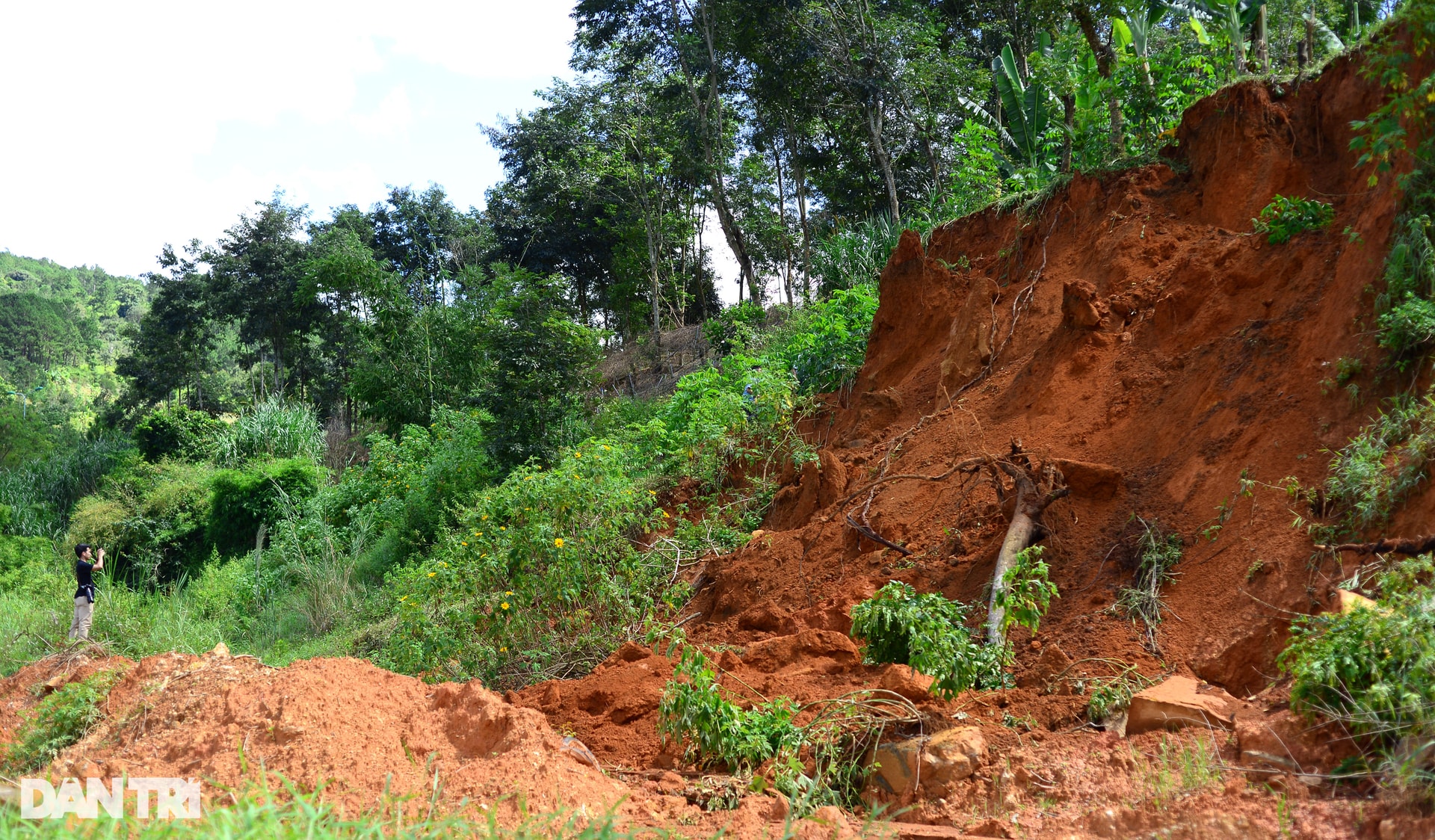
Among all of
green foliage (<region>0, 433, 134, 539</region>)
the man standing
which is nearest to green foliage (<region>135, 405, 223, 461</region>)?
green foliage (<region>0, 433, 134, 539</region>)

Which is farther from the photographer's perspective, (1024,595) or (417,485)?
(417,485)

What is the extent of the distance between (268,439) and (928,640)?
73.5 ft

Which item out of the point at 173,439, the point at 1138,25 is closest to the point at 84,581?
the point at 173,439

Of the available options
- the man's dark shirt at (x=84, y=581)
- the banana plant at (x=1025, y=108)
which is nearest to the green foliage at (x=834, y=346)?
the banana plant at (x=1025, y=108)

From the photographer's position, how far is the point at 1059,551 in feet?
19.6

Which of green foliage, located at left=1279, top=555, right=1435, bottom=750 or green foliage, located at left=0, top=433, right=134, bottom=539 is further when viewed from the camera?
green foliage, located at left=0, top=433, right=134, bottom=539

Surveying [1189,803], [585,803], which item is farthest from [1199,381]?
[585,803]

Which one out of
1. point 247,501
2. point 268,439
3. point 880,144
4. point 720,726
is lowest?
point 720,726

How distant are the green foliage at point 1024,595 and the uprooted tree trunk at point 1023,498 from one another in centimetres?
30

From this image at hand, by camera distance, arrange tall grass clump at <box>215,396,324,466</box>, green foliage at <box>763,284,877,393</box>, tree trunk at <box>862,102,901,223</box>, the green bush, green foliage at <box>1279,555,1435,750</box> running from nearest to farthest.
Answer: green foliage at <box>1279,555,1435,750</box> → green foliage at <box>763,284,877,393</box> → tree trunk at <box>862,102,901,223</box> → the green bush → tall grass clump at <box>215,396,324,466</box>

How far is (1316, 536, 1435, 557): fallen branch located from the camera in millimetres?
3910

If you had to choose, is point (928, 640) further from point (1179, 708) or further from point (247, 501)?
point (247, 501)

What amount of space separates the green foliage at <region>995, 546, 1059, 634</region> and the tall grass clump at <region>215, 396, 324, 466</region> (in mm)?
20988

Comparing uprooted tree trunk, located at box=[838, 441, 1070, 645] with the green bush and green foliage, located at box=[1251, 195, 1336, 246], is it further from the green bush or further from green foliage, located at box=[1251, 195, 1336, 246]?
the green bush
